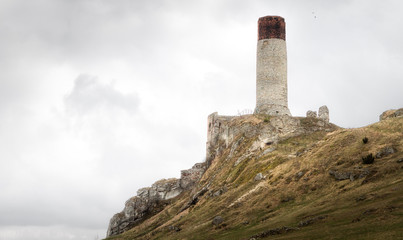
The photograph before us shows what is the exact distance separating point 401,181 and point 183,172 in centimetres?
7367

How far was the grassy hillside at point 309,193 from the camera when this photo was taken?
38.1 m

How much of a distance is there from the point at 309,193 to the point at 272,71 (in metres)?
46.0

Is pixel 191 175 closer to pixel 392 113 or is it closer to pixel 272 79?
pixel 272 79

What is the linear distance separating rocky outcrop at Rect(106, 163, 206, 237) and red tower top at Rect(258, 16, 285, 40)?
34.7m

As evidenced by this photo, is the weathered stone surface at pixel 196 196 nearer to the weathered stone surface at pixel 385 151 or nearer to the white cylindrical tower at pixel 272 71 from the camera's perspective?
the white cylindrical tower at pixel 272 71

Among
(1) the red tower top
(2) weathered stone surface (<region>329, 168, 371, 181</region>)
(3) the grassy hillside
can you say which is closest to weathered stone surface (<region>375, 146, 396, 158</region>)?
(3) the grassy hillside

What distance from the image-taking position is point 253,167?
7538 centimetres

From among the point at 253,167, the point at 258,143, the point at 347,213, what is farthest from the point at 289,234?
the point at 258,143

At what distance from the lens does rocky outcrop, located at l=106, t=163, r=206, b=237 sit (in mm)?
107725

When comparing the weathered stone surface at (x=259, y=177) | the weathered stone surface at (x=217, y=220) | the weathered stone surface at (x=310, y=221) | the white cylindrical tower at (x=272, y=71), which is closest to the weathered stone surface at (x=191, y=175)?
the white cylindrical tower at (x=272, y=71)

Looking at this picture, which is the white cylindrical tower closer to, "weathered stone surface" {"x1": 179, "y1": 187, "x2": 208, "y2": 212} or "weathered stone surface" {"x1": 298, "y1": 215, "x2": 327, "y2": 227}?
"weathered stone surface" {"x1": 179, "y1": 187, "x2": 208, "y2": 212}

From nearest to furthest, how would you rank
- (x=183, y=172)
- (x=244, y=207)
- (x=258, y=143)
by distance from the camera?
(x=244, y=207) → (x=258, y=143) → (x=183, y=172)

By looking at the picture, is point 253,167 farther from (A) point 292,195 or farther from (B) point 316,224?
(B) point 316,224

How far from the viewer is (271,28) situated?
99000 millimetres
